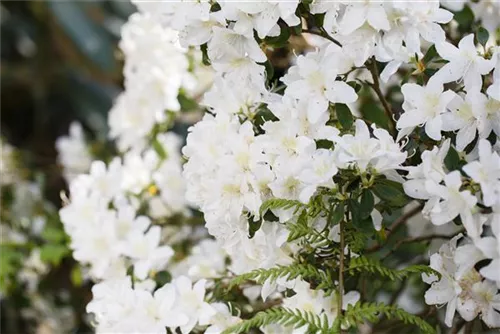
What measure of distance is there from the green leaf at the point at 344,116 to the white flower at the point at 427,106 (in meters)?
0.06

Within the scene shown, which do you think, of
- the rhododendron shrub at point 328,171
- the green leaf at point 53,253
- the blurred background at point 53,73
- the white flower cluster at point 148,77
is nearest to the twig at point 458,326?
the rhododendron shrub at point 328,171

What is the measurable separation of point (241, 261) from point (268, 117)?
0.66 ft

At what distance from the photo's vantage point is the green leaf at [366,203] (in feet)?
2.94

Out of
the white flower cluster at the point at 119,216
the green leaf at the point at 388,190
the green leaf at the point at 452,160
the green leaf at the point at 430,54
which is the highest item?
the green leaf at the point at 430,54

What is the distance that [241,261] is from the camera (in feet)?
3.57

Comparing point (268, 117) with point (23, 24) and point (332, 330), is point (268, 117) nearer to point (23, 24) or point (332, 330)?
point (332, 330)

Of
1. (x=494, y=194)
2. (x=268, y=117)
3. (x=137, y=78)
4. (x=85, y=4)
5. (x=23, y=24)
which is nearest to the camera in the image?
(x=494, y=194)

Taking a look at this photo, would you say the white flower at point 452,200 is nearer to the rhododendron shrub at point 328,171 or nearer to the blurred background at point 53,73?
the rhododendron shrub at point 328,171

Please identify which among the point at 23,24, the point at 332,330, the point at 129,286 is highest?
the point at 332,330

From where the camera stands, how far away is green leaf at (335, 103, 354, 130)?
3.12 feet

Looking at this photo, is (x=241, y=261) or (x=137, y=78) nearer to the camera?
(x=241, y=261)

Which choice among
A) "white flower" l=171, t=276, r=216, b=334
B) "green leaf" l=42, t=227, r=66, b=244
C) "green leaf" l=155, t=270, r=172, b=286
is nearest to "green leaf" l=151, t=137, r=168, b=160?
"green leaf" l=42, t=227, r=66, b=244

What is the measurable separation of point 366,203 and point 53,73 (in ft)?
7.08

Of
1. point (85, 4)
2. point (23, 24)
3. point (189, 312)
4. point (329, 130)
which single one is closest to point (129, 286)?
point (189, 312)
